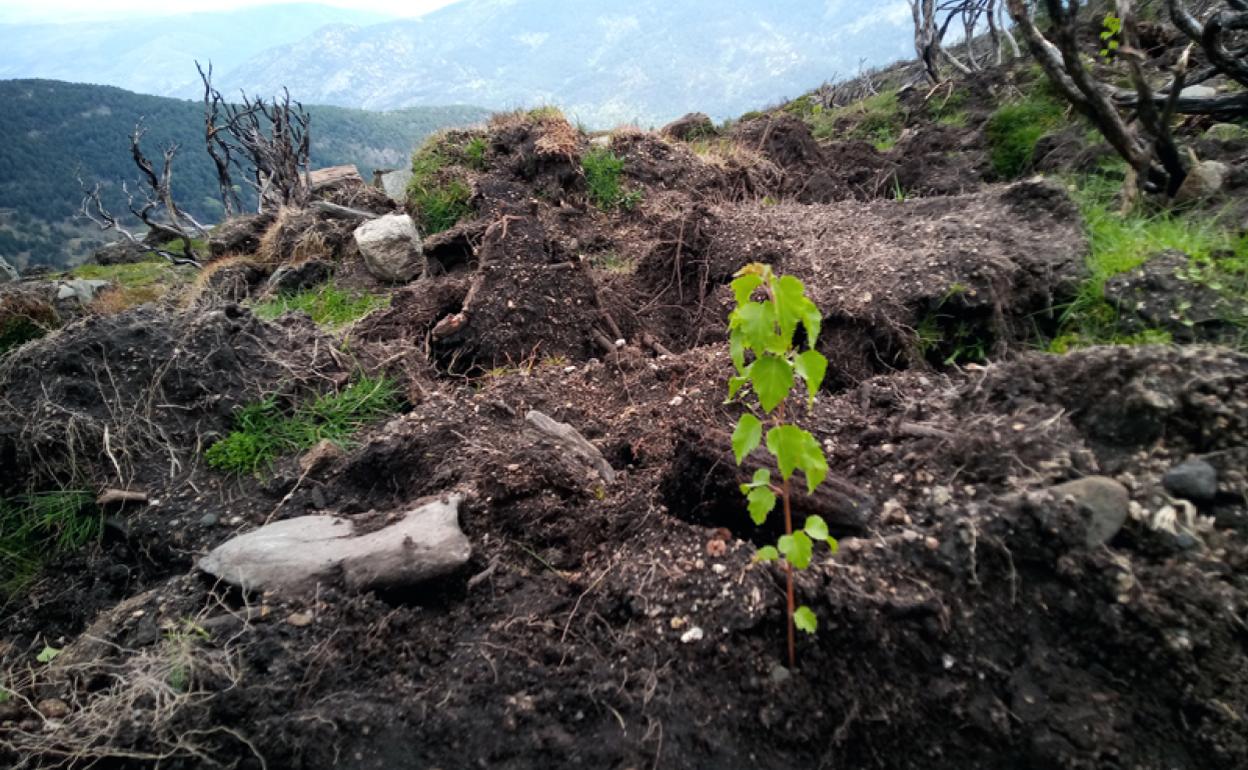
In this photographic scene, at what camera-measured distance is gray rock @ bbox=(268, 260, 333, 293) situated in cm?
621

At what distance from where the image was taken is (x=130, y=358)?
3.27m

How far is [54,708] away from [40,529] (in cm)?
163

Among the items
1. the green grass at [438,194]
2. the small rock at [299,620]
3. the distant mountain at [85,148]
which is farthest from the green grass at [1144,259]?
the distant mountain at [85,148]

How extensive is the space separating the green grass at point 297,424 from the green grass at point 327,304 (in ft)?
6.25

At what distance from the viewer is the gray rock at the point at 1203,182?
3621 mm

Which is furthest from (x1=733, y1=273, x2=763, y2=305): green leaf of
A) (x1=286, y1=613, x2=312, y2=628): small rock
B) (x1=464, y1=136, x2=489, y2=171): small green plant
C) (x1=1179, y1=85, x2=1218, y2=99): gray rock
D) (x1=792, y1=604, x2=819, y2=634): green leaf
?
(x1=464, y1=136, x2=489, y2=171): small green plant

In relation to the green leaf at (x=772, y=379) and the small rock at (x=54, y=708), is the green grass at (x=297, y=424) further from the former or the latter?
the green leaf at (x=772, y=379)

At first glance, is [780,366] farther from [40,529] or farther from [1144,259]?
[40,529]

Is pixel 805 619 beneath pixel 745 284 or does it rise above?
beneath

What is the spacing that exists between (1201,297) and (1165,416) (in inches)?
49.5

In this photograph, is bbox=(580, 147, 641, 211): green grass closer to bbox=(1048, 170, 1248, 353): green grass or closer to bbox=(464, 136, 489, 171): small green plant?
bbox=(464, 136, 489, 171): small green plant

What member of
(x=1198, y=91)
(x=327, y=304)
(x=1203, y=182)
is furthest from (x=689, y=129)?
(x=1203, y=182)

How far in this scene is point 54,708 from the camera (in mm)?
1709

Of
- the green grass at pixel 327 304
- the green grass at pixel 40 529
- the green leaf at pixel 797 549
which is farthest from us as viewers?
the green grass at pixel 327 304
